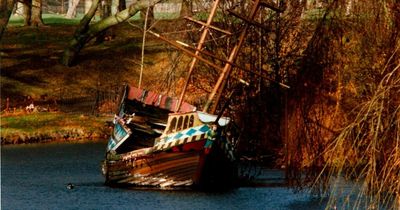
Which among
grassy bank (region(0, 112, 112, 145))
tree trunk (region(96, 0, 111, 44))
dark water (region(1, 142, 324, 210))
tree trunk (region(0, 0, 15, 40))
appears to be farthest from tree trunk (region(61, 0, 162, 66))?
dark water (region(1, 142, 324, 210))

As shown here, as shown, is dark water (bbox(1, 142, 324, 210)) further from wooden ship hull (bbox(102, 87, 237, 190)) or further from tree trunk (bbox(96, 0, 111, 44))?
tree trunk (bbox(96, 0, 111, 44))

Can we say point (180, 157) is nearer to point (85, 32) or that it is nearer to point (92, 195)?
point (92, 195)

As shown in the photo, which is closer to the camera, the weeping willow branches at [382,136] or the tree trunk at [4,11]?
the weeping willow branches at [382,136]

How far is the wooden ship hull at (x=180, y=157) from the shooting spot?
28.4 meters

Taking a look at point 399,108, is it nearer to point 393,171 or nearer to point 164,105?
point 393,171

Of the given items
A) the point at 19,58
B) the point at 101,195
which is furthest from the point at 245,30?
the point at 19,58

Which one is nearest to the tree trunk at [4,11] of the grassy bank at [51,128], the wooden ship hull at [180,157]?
the grassy bank at [51,128]

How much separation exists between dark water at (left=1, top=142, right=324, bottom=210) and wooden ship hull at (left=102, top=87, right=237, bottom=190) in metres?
0.55

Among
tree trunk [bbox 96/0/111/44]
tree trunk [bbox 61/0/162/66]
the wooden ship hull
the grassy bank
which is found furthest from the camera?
tree trunk [bbox 96/0/111/44]

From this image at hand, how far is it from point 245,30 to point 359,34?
7.20m

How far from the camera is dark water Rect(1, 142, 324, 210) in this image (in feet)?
85.0

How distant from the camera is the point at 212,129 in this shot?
92.5 ft

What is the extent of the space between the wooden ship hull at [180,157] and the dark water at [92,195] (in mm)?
554

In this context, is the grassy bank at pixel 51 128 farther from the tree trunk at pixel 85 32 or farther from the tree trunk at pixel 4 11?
the tree trunk at pixel 85 32
